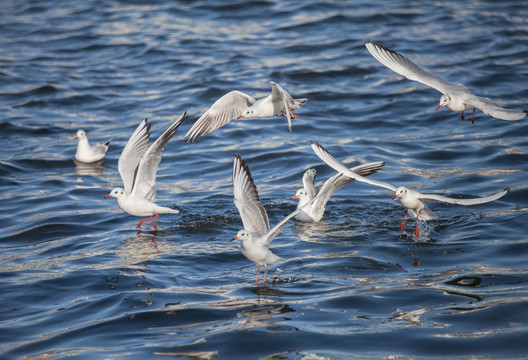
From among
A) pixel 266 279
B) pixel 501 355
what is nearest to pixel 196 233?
pixel 266 279

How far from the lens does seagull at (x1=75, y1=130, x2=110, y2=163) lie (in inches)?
578

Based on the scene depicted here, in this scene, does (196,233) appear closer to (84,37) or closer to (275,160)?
(275,160)

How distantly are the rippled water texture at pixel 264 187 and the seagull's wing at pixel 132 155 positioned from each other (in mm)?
860

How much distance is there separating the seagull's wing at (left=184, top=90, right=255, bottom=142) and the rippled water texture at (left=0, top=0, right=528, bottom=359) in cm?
131

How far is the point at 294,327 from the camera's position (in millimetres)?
7422

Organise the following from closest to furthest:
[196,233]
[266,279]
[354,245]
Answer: [266,279]
[354,245]
[196,233]

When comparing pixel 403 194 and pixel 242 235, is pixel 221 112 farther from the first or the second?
pixel 242 235

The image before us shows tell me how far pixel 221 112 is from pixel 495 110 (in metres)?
4.36

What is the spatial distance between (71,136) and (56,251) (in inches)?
275

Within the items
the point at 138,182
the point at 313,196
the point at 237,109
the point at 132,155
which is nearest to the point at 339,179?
the point at 313,196

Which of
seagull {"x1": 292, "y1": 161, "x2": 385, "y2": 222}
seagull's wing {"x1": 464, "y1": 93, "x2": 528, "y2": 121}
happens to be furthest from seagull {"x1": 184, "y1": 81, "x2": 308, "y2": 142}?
seagull's wing {"x1": 464, "y1": 93, "x2": 528, "y2": 121}

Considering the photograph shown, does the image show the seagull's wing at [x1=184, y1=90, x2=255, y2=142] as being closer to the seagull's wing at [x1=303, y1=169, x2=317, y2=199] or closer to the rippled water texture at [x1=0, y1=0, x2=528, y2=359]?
the rippled water texture at [x1=0, y1=0, x2=528, y2=359]

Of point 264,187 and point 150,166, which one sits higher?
point 150,166

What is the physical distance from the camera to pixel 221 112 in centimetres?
1178
